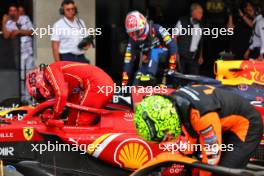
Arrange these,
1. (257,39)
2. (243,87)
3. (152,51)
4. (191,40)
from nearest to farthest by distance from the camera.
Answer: (243,87)
(152,51)
(191,40)
(257,39)

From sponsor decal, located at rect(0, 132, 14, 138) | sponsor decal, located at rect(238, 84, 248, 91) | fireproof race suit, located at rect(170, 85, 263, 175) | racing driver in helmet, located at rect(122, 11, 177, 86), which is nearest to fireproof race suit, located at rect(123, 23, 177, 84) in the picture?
racing driver in helmet, located at rect(122, 11, 177, 86)

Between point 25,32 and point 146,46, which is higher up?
point 25,32

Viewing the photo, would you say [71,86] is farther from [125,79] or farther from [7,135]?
[125,79]

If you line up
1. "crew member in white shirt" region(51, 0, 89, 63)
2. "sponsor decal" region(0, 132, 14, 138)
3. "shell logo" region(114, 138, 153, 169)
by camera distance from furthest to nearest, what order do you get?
"crew member in white shirt" region(51, 0, 89, 63), "sponsor decal" region(0, 132, 14, 138), "shell logo" region(114, 138, 153, 169)

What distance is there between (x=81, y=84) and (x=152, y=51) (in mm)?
1321

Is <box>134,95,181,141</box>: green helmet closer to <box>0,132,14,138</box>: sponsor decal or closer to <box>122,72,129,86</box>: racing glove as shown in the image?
<box>0,132,14,138</box>: sponsor decal

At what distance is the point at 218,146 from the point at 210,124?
0.17 m

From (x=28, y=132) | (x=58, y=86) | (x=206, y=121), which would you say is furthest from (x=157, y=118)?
(x=28, y=132)

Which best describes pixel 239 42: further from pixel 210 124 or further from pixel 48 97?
pixel 210 124

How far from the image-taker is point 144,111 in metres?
4.36

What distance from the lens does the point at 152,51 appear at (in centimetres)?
771

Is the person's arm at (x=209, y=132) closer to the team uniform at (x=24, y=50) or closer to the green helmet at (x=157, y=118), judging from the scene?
the green helmet at (x=157, y=118)

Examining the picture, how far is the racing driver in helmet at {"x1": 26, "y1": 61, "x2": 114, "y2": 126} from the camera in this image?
619cm

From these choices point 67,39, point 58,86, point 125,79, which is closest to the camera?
point 58,86
